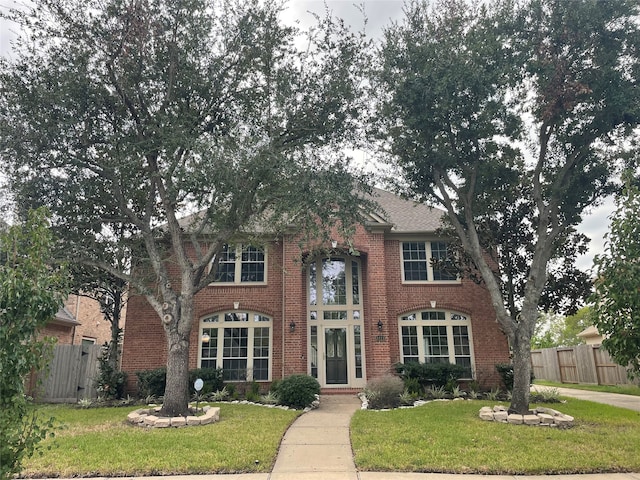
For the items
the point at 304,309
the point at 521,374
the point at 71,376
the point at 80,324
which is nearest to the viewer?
the point at 521,374

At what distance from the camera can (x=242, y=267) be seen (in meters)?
16.0

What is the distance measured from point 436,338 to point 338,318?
3.54 metres

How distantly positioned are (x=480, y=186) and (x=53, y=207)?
36.1 feet

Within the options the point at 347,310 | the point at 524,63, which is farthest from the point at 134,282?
the point at 524,63

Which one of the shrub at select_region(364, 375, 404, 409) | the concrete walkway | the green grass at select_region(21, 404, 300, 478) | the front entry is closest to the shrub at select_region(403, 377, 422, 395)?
the shrub at select_region(364, 375, 404, 409)

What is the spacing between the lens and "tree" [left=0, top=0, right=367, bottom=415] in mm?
9805

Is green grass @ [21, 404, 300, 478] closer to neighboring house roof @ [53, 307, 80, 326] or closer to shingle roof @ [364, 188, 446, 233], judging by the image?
shingle roof @ [364, 188, 446, 233]

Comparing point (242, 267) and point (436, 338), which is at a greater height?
point (242, 267)

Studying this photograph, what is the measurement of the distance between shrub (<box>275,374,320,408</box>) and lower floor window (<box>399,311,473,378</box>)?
4.49m

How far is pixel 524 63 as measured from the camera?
10.3 meters

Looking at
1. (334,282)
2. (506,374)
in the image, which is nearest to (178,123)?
(334,282)

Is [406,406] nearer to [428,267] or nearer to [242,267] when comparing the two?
[428,267]

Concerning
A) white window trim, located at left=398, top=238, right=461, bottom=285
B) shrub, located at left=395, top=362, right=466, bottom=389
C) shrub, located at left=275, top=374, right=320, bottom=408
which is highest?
white window trim, located at left=398, top=238, right=461, bottom=285

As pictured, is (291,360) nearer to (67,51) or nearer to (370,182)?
(370,182)
